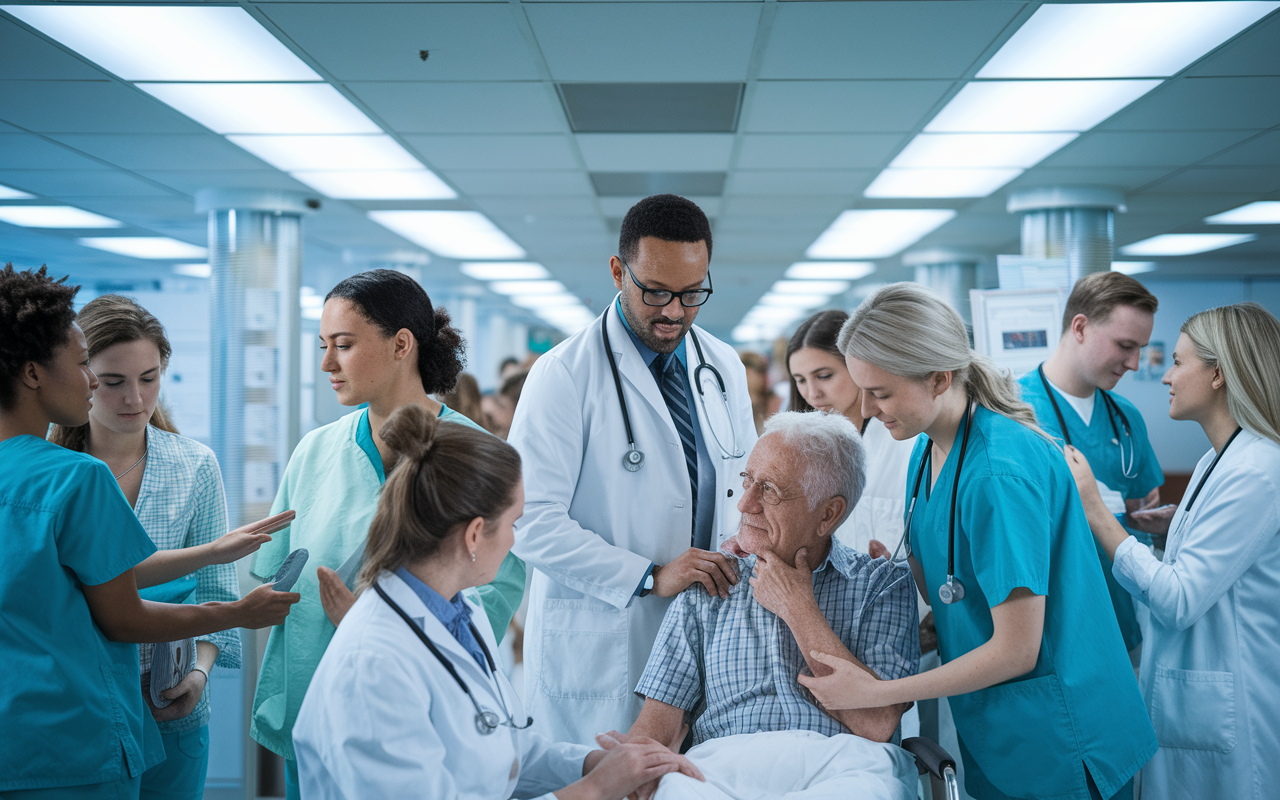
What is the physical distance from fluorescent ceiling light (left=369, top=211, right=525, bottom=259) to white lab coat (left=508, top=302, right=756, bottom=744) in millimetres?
4510

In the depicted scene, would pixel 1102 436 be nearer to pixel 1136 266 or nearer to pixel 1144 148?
pixel 1144 148

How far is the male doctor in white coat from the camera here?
5.94ft

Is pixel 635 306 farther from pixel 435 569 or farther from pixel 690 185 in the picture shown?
pixel 690 185

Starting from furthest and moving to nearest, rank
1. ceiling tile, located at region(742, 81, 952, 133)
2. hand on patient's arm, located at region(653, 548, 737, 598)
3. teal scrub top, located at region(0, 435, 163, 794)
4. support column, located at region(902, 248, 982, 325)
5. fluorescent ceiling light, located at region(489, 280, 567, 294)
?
fluorescent ceiling light, located at region(489, 280, 567, 294), support column, located at region(902, 248, 982, 325), ceiling tile, located at region(742, 81, 952, 133), hand on patient's arm, located at region(653, 548, 737, 598), teal scrub top, located at region(0, 435, 163, 794)

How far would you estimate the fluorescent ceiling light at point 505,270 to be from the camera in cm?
865

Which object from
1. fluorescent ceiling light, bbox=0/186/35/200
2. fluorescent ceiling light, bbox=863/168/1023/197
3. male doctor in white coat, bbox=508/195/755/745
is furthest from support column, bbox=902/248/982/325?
fluorescent ceiling light, bbox=0/186/35/200

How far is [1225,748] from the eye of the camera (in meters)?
1.84

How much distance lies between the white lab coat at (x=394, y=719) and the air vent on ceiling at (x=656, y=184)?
13.1 ft

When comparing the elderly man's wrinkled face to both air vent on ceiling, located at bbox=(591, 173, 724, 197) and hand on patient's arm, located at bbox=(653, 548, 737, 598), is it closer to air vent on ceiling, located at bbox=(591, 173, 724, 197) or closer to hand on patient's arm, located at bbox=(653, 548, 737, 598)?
hand on patient's arm, located at bbox=(653, 548, 737, 598)

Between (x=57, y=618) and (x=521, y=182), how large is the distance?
413 cm

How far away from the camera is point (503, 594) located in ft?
5.94

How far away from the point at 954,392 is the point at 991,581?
1.26ft

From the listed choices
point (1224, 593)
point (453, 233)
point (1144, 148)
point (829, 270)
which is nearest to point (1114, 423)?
point (1224, 593)

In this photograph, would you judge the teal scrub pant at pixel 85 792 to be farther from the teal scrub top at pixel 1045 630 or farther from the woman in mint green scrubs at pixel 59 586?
the teal scrub top at pixel 1045 630
